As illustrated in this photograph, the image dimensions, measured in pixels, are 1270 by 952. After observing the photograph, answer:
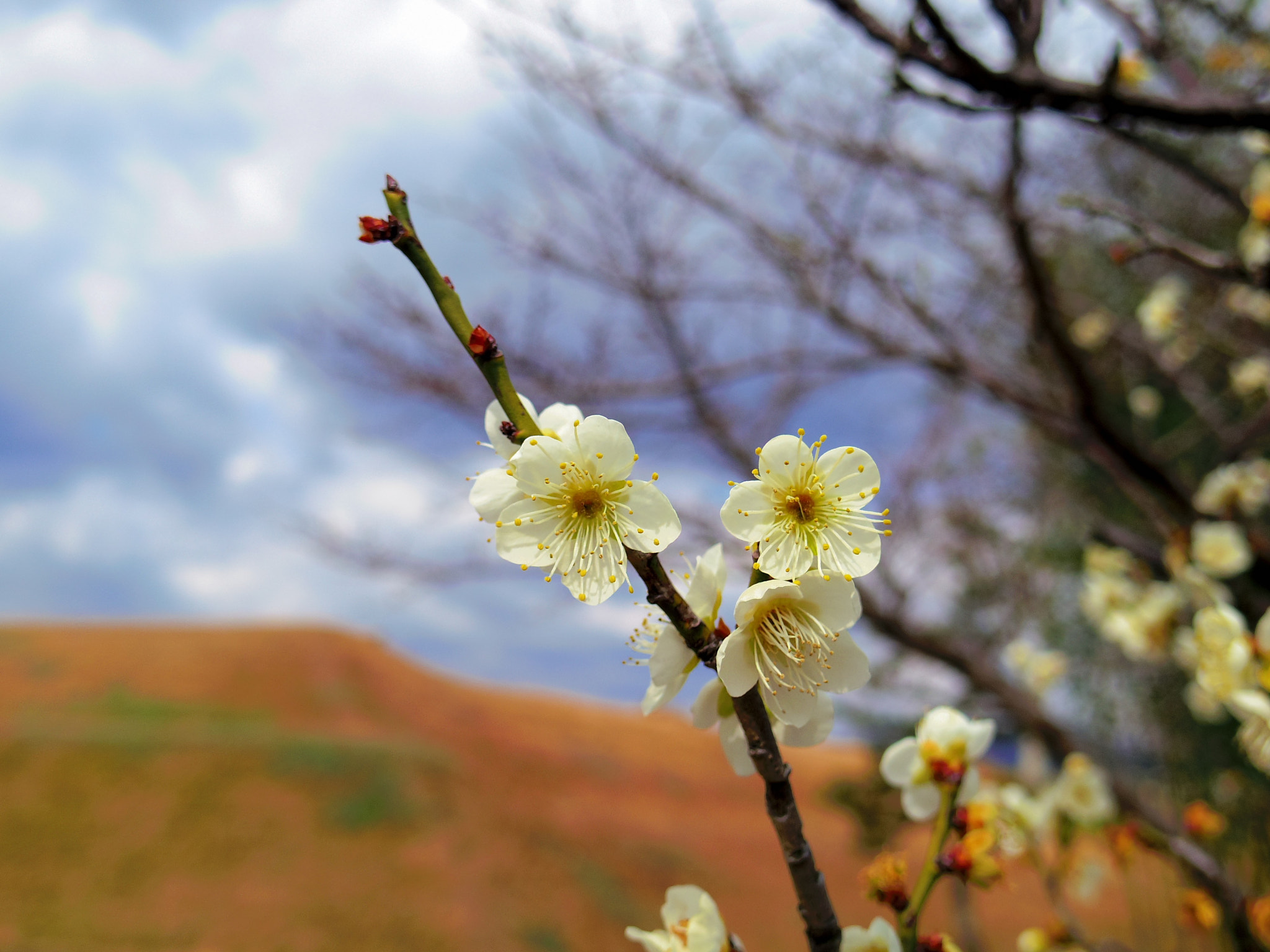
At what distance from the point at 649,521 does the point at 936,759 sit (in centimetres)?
40

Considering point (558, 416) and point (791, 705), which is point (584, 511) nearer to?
point (558, 416)

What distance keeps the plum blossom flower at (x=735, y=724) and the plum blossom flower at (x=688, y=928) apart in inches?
3.9

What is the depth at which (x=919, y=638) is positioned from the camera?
2.76 metres

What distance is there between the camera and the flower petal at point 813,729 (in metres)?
0.50

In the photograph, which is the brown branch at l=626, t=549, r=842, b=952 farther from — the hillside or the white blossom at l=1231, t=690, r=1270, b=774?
the hillside

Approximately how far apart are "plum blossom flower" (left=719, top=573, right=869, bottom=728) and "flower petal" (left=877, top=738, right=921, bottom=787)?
22cm

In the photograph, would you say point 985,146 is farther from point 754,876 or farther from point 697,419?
point 754,876

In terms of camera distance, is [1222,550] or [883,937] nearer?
[883,937]

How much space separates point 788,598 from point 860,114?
2.45m

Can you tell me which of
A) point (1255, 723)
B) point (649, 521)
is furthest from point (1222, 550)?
point (649, 521)

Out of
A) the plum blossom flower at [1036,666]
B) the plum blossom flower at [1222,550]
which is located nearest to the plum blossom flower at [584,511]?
Result: the plum blossom flower at [1222,550]

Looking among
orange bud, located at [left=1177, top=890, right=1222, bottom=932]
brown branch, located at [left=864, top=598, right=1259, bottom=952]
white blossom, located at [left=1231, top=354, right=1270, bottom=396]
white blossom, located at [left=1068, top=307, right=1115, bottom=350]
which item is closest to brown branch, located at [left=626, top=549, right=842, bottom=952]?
orange bud, located at [left=1177, top=890, right=1222, bottom=932]

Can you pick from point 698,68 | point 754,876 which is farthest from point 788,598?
point 754,876

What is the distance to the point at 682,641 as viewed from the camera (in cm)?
47
